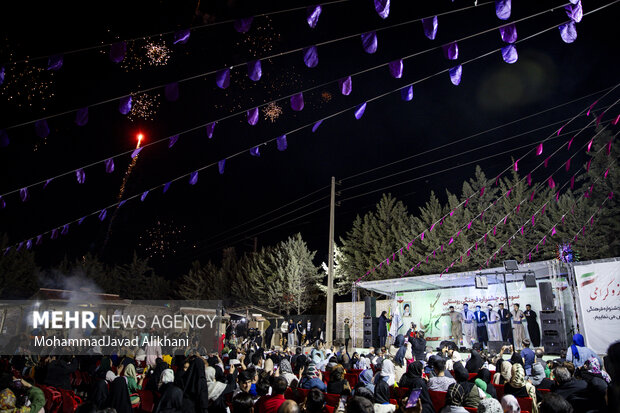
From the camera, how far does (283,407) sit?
326 centimetres

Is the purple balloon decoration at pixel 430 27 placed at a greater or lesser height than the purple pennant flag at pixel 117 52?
greater

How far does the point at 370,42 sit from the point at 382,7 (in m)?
0.58

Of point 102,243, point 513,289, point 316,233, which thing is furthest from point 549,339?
point 102,243

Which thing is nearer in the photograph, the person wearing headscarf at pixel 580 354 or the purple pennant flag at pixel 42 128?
the purple pennant flag at pixel 42 128

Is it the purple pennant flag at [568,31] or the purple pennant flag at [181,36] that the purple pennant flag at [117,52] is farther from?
the purple pennant flag at [568,31]

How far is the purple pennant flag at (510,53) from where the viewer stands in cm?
706

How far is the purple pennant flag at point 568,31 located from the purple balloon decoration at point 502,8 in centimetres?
132

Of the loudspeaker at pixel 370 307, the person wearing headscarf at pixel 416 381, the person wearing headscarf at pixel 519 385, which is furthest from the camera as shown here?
the loudspeaker at pixel 370 307

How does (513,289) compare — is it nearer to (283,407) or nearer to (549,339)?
(549,339)

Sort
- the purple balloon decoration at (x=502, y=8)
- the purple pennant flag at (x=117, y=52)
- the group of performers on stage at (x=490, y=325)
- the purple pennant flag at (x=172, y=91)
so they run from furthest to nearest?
1. the group of performers on stage at (x=490, y=325)
2. the purple pennant flag at (x=172, y=91)
3. the purple pennant flag at (x=117, y=52)
4. the purple balloon decoration at (x=502, y=8)

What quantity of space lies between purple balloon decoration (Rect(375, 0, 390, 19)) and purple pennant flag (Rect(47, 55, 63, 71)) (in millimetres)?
4831

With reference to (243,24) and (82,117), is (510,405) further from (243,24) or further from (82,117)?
(82,117)

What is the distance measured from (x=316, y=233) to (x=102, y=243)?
25827 millimetres

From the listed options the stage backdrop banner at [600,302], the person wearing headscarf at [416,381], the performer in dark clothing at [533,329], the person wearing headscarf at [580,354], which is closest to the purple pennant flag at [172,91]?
the person wearing headscarf at [416,381]
